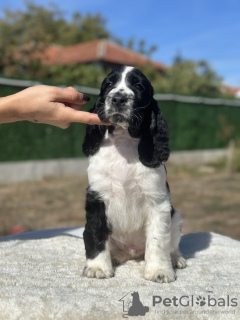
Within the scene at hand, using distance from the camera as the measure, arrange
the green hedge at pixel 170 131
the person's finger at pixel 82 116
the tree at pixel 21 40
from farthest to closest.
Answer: the tree at pixel 21 40
the green hedge at pixel 170 131
the person's finger at pixel 82 116

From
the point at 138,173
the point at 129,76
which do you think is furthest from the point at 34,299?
the point at 129,76

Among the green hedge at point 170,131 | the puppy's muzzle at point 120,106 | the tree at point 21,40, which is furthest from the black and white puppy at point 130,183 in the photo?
the tree at point 21,40

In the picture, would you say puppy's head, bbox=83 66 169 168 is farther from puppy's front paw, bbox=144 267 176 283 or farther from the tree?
the tree

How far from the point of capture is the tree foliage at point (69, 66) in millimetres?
20453

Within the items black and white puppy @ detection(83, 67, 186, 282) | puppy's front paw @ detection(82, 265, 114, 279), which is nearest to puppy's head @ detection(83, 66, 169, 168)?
black and white puppy @ detection(83, 67, 186, 282)

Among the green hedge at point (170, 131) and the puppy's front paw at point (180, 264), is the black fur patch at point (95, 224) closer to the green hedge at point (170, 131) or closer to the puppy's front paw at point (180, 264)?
the puppy's front paw at point (180, 264)

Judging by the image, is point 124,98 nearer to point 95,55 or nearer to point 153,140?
point 153,140

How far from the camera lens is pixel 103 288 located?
2881 millimetres

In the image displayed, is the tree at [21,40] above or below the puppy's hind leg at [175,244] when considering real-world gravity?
above

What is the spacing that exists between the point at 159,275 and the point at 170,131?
48.6ft

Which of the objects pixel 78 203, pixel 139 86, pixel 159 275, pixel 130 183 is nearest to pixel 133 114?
pixel 139 86

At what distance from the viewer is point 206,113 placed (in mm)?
19438

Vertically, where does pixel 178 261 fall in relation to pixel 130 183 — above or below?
below

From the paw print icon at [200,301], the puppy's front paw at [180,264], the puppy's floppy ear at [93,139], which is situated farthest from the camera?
the puppy's front paw at [180,264]
